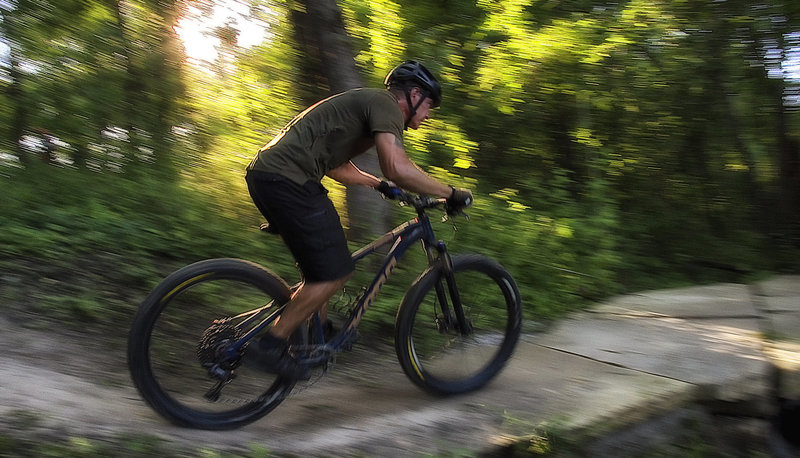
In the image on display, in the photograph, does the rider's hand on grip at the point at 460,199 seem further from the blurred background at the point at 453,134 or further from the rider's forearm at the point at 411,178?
the blurred background at the point at 453,134

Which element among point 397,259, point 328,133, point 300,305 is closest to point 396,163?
point 328,133

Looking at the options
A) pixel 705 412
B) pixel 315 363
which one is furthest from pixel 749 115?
pixel 315 363

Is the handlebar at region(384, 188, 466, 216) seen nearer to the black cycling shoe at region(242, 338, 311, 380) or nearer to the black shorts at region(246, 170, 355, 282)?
the black shorts at region(246, 170, 355, 282)

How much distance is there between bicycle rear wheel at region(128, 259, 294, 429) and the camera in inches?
120

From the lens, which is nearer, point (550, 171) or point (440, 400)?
point (440, 400)

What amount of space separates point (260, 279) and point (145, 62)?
4133 mm

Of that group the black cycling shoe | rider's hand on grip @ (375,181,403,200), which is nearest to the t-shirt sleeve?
rider's hand on grip @ (375,181,403,200)

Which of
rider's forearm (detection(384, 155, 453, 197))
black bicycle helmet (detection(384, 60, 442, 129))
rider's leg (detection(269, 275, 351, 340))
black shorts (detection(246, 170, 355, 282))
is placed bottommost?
rider's leg (detection(269, 275, 351, 340))

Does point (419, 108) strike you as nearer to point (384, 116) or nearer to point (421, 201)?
point (384, 116)

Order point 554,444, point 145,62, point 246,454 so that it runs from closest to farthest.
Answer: point 246,454
point 554,444
point 145,62

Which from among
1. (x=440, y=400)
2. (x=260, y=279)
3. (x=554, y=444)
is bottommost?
(x=440, y=400)

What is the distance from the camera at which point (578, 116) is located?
7949 mm

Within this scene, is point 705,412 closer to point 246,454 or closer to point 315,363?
point 315,363

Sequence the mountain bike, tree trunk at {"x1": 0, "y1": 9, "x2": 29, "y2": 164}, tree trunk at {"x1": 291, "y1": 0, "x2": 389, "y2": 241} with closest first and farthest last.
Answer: the mountain bike → tree trunk at {"x1": 291, "y1": 0, "x2": 389, "y2": 241} → tree trunk at {"x1": 0, "y1": 9, "x2": 29, "y2": 164}
